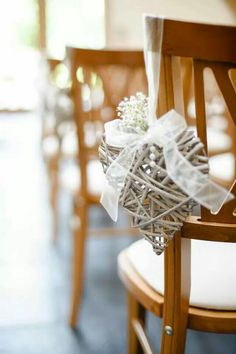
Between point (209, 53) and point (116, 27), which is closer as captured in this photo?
point (209, 53)

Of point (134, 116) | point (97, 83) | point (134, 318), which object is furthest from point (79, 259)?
point (134, 116)

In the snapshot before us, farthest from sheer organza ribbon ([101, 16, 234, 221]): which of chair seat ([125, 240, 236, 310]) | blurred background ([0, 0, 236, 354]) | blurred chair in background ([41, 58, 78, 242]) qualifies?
blurred chair in background ([41, 58, 78, 242])

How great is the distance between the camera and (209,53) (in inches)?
29.7

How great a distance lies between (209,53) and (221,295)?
47 centimetres

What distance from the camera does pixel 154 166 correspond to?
2.42 ft

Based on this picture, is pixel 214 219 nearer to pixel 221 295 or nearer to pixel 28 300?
pixel 221 295

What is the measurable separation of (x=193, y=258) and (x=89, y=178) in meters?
0.78

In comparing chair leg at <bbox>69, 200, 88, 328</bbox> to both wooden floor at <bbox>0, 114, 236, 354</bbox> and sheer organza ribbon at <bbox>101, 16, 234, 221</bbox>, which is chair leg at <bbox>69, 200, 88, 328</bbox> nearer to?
wooden floor at <bbox>0, 114, 236, 354</bbox>

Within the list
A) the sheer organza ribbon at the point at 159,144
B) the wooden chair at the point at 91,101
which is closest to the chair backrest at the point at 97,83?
the wooden chair at the point at 91,101

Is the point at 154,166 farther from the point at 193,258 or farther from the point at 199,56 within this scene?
the point at 193,258

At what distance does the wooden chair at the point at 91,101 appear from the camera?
156 centimetres

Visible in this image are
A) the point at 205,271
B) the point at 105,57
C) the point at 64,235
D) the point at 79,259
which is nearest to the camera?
the point at 205,271

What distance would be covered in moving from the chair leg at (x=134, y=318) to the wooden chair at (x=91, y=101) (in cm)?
43

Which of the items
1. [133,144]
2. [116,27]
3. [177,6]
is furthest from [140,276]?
[116,27]
